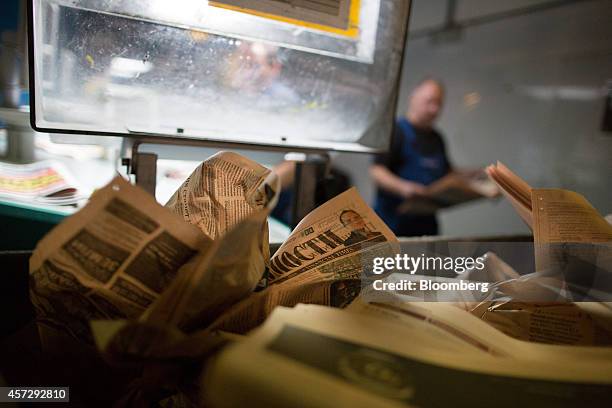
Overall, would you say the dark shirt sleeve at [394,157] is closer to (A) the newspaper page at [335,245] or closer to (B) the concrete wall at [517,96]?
(B) the concrete wall at [517,96]

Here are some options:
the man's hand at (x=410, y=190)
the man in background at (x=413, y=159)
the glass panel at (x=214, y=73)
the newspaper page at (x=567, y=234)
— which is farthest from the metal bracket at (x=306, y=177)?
the man in background at (x=413, y=159)

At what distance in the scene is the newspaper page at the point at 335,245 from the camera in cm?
50

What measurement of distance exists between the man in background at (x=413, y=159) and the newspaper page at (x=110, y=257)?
5.62ft

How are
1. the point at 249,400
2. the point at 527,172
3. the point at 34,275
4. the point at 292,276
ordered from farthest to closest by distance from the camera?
the point at 527,172
the point at 292,276
the point at 34,275
the point at 249,400

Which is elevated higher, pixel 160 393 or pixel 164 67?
pixel 164 67

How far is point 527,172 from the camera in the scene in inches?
89.3

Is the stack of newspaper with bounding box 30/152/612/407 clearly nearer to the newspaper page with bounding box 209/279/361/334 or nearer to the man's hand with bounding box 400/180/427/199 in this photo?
the newspaper page with bounding box 209/279/361/334

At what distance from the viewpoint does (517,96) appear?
2.37 meters

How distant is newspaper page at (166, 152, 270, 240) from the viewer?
1.59ft

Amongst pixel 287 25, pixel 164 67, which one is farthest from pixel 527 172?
pixel 164 67

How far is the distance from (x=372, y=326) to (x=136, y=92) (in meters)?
0.50

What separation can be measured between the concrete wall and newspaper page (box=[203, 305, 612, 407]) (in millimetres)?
1596

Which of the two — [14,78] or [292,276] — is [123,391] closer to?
[292,276]

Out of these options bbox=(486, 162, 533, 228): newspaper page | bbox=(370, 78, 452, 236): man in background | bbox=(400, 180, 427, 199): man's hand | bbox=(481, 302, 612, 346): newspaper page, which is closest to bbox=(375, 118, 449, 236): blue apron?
bbox=(370, 78, 452, 236): man in background
